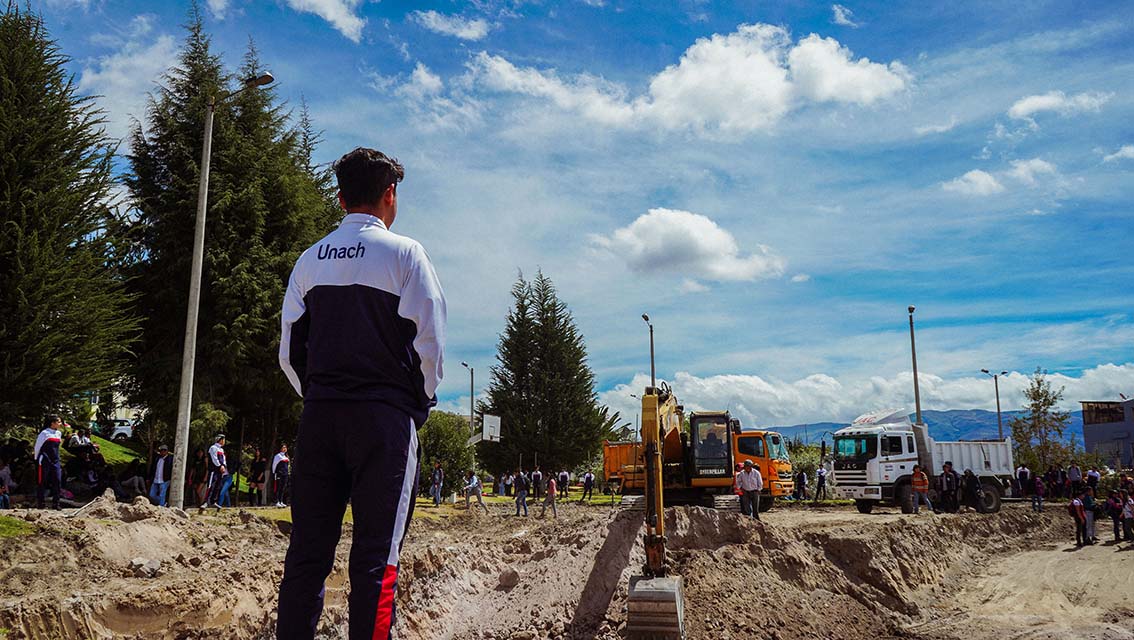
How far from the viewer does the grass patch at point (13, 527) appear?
911cm

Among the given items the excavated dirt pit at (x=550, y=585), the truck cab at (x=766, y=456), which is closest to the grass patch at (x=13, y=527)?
the excavated dirt pit at (x=550, y=585)

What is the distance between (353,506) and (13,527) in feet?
29.9

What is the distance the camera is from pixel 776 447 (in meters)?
24.9

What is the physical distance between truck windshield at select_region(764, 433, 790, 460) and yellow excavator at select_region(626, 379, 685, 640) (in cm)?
1591

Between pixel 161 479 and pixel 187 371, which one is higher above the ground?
pixel 187 371

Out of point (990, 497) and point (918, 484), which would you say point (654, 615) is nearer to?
point (918, 484)

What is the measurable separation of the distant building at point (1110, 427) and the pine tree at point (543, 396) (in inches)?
1627

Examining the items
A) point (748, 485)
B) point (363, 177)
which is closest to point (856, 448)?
point (748, 485)

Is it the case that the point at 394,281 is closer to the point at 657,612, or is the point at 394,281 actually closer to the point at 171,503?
the point at 657,612

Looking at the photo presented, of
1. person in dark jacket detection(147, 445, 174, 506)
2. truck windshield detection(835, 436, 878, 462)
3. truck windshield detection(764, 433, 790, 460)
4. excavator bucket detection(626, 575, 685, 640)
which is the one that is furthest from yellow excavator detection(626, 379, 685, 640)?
truck windshield detection(835, 436, 878, 462)

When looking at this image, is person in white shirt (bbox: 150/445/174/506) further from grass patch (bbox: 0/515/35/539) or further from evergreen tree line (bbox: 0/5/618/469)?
grass patch (bbox: 0/515/35/539)

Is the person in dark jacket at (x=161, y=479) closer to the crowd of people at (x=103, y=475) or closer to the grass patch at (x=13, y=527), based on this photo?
the crowd of people at (x=103, y=475)

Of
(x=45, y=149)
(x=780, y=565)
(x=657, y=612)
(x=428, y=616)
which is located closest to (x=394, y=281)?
(x=428, y=616)

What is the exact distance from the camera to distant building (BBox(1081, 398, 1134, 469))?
2340 inches
